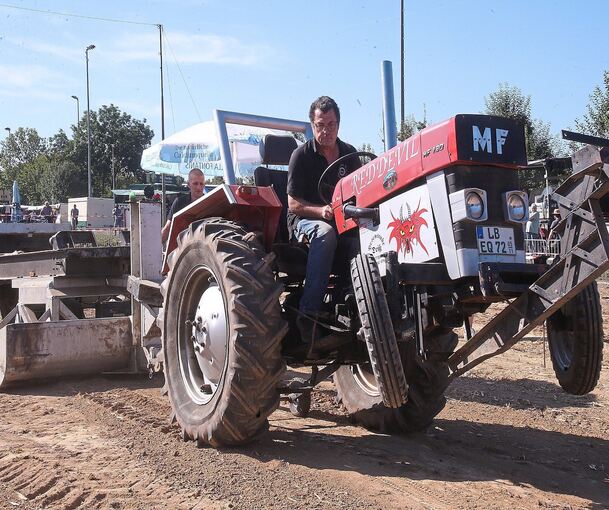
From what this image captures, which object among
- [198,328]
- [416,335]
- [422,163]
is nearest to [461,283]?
[416,335]

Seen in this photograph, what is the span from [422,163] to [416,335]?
880 mm

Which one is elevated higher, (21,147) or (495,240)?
(21,147)

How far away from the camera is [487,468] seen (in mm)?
4207

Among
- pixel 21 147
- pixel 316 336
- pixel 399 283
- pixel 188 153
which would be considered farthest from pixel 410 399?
pixel 21 147

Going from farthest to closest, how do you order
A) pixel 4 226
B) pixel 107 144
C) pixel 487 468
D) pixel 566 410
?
pixel 107 144, pixel 4 226, pixel 566 410, pixel 487 468

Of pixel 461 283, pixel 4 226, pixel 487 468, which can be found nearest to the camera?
pixel 461 283

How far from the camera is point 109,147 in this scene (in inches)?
2675

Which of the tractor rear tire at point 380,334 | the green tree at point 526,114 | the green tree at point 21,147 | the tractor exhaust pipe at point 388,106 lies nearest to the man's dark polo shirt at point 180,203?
the tractor exhaust pipe at point 388,106

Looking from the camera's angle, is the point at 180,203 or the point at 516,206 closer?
the point at 516,206

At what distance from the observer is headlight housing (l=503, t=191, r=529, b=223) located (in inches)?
148

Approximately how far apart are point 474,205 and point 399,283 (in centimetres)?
53

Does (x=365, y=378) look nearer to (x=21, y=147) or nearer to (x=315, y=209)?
(x=315, y=209)

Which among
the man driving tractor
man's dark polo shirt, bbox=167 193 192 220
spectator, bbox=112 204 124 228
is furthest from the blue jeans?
spectator, bbox=112 204 124 228

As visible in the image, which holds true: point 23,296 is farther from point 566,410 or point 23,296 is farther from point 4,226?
point 566,410
